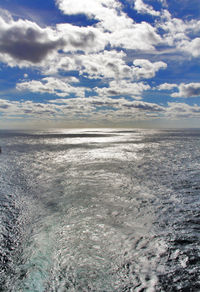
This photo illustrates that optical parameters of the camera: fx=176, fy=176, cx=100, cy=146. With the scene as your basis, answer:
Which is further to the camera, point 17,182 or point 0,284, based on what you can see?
point 17,182

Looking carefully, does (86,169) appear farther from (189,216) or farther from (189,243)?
(189,243)

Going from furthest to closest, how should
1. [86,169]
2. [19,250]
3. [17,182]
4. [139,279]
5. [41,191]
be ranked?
[86,169]
[17,182]
[41,191]
[19,250]
[139,279]

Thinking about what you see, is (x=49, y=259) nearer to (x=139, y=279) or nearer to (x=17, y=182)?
(x=139, y=279)

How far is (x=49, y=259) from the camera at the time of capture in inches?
373

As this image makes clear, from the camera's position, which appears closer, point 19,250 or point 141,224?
point 19,250

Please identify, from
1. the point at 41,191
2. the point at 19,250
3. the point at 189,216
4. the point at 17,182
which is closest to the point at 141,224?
the point at 189,216

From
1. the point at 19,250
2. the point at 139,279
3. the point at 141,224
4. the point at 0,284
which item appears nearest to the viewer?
the point at 0,284

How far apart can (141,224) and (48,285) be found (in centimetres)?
742

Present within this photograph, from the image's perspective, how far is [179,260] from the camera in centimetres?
934

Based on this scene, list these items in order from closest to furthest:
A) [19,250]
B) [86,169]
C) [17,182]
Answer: [19,250] < [17,182] < [86,169]

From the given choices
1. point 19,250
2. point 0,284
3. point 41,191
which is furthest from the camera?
point 41,191

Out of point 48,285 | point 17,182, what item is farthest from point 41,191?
point 48,285

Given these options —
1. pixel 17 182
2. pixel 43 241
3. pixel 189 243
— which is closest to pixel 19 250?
pixel 43 241

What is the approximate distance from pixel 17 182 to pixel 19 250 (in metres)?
15.9
